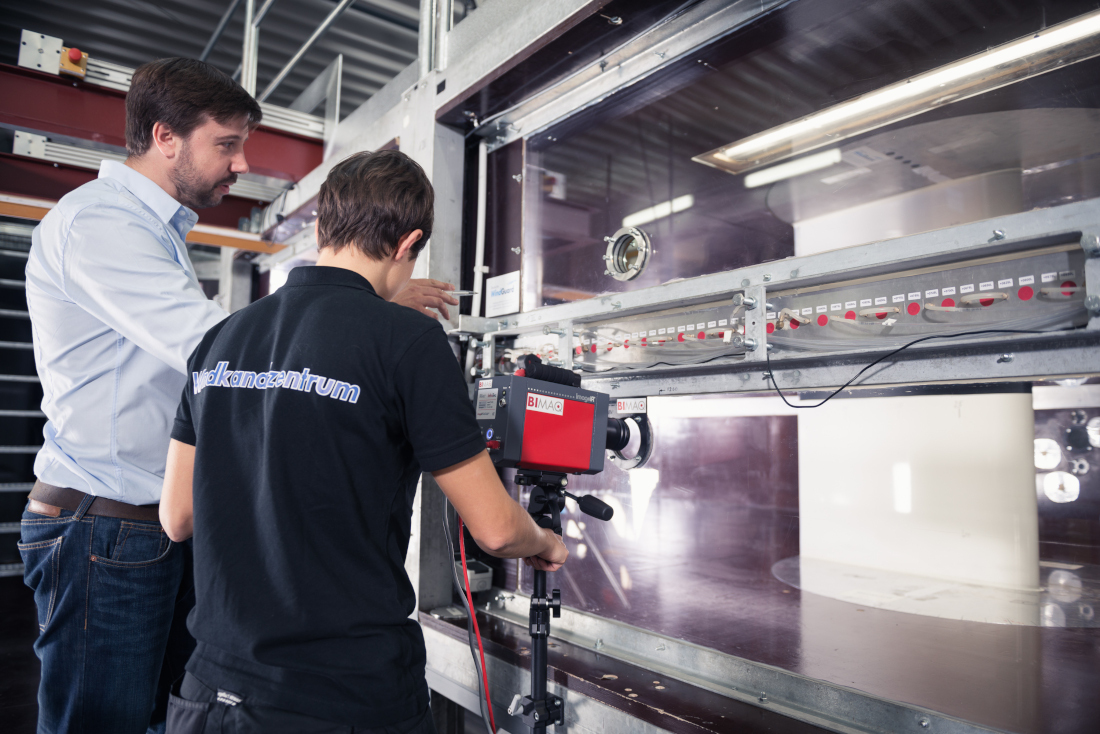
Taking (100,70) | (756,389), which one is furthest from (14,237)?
(756,389)

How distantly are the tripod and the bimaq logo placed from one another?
0.13 m

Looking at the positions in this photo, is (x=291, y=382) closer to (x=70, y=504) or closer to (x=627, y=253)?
(x=70, y=504)

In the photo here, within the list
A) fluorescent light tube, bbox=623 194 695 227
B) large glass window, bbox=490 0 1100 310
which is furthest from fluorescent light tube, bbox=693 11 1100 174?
fluorescent light tube, bbox=623 194 695 227

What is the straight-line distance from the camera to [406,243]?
1239 mm

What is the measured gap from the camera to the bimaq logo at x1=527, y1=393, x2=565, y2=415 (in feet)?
4.46

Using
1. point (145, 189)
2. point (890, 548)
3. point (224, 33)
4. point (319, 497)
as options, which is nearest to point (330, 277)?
point (319, 497)

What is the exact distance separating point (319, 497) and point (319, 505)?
0.01 metres

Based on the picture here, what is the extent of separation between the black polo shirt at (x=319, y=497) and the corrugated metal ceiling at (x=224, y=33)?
420 cm

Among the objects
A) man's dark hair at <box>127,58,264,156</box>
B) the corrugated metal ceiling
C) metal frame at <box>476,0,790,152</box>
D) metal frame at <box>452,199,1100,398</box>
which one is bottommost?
metal frame at <box>452,199,1100,398</box>

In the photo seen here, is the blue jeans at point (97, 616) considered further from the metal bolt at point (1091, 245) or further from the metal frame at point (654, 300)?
the metal bolt at point (1091, 245)

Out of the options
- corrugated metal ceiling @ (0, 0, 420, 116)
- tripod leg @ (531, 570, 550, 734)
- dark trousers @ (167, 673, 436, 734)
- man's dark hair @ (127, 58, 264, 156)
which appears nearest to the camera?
dark trousers @ (167, 673, 436, 734)

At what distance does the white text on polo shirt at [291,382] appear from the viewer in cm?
100

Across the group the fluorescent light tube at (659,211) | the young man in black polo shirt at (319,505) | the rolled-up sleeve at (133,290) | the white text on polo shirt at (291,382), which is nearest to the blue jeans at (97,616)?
the rolled-up sleeve at (133,290)

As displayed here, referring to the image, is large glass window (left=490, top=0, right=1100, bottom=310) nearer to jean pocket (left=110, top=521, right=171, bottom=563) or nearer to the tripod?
the tripod
